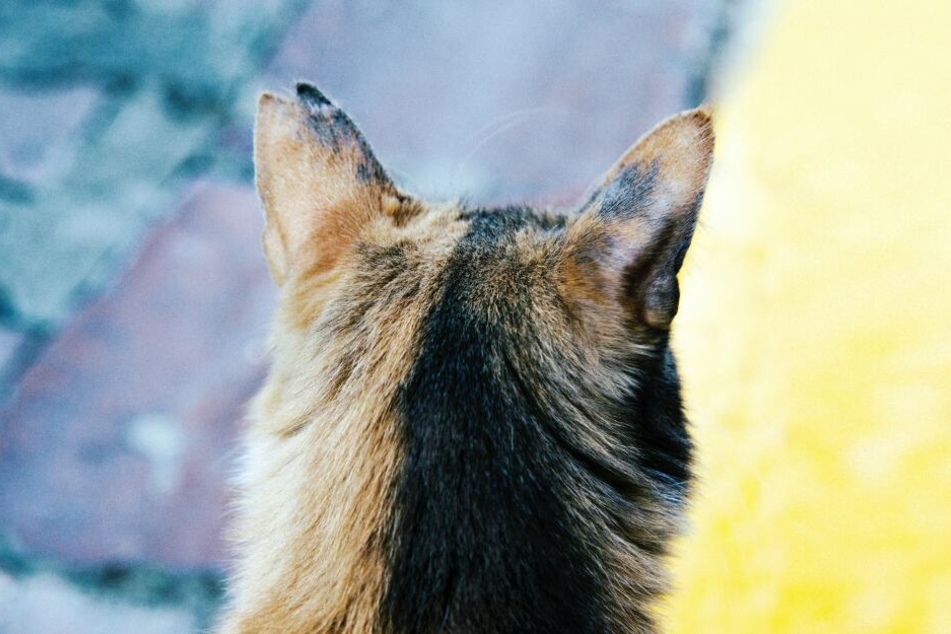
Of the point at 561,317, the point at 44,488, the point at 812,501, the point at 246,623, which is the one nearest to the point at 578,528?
the point at 561,317

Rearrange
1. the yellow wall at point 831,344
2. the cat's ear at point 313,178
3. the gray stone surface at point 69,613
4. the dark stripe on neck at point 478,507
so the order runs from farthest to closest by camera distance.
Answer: the gray stone surface at point 69,613 → the yellow wall at point 831,344 → the cat's ear at point 313,178 → the dark stripe on neck at point 478,507

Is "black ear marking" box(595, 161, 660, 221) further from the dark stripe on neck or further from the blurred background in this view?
the blurred background

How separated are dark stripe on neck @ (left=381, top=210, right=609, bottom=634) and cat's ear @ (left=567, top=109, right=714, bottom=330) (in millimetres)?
104

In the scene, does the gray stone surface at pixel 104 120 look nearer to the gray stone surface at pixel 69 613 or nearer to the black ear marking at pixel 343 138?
the gray stone surface at pixel 69 613

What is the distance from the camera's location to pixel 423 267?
0.78 m

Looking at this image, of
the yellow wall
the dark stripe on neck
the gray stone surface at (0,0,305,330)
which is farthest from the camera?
the gray stone surface at (0,0,305,330)

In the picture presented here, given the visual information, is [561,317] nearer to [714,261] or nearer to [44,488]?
[714,261]

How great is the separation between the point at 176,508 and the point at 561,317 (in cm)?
90

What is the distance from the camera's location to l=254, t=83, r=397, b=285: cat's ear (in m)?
0.85

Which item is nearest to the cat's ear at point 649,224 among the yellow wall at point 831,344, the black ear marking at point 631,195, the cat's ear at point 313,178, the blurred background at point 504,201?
the black ear marking at point 631,195

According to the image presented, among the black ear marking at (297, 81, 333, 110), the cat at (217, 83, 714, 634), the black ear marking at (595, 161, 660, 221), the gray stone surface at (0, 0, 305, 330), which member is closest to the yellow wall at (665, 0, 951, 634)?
the cat at (217, 83, 714, 634)

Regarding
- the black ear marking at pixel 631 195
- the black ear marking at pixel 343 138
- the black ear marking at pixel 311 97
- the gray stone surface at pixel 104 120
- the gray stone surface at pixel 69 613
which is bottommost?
the gray stone surface at pixel 69 613

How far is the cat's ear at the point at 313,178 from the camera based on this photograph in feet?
2.79

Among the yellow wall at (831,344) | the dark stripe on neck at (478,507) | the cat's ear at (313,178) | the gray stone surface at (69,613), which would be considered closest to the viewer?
the dark stripe on neck at (478,507)
